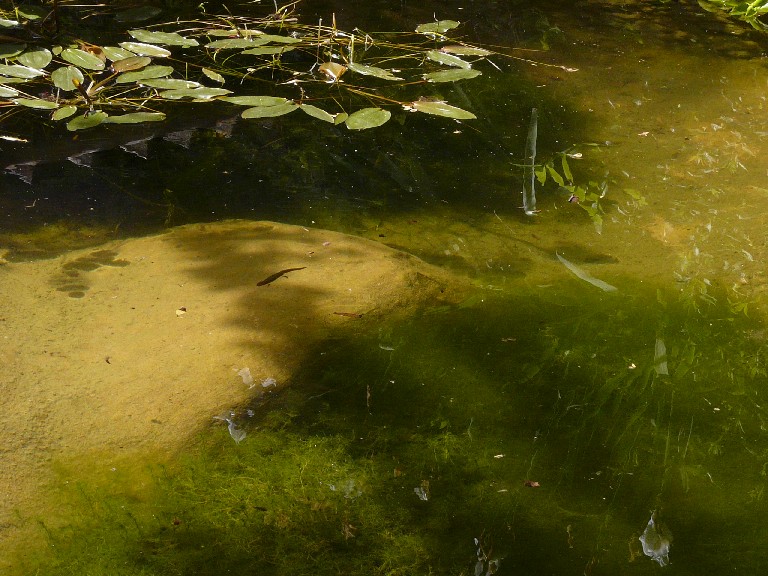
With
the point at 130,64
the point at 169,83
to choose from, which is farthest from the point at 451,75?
the point at 130,64

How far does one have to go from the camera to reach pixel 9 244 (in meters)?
1.71

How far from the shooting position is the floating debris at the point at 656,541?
109cm

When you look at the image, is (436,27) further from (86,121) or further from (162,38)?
(86,121)

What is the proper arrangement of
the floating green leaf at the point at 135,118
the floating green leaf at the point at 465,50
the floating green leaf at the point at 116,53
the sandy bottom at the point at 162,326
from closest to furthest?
the sandy bottom at the point at 162,326, the floating green leaf at the point at 135,118, the floating green leaf at the point at 116,53, the floating green leaf at the point at 465,50

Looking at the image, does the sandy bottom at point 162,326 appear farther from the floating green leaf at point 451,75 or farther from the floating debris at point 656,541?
the floating green leaf at point 451,75

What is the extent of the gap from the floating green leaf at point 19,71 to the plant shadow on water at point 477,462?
142 cm

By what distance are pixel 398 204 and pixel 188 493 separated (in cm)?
99

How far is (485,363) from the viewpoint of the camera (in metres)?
1.44

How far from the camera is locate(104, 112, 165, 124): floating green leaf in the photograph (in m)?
2.13

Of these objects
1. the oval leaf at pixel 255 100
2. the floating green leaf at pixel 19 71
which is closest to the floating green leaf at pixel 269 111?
the oval leaf at pixel 255 100

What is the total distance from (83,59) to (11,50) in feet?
0.82

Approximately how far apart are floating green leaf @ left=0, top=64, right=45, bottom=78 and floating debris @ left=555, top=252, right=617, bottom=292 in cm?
157

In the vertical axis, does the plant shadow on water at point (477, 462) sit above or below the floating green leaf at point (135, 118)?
below

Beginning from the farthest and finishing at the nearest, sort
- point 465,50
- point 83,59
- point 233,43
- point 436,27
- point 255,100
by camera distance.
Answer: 1. point 436,27
2. point 465,50
3. point 233,43
4. point 83,59
5. point 255,100
